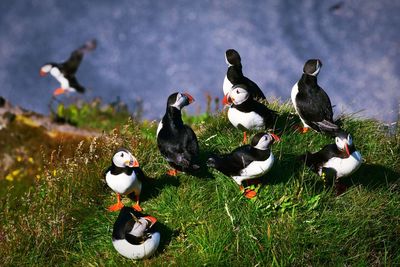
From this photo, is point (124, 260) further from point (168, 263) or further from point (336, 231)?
point (336, 231)

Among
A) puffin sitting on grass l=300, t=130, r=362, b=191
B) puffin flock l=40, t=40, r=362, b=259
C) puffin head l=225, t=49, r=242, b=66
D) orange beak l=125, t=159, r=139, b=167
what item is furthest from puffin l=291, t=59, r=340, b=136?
orange beak l=125, t=159, r=139, b=167

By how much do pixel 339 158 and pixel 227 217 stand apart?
113 centimetres

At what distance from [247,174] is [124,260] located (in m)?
1.30

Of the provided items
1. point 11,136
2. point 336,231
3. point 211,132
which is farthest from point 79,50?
point 336,231

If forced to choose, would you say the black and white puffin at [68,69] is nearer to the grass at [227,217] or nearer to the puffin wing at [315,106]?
the grass at [227,217]

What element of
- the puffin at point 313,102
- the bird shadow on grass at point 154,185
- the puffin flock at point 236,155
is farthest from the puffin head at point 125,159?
the puffin at point 313,102

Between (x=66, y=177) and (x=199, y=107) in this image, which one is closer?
(x=66, y=177)

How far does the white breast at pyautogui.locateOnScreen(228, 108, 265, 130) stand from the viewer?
6.14 meters

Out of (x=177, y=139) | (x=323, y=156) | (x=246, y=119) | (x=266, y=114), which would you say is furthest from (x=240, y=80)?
(x=323, y=156)

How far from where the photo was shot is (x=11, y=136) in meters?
10.6

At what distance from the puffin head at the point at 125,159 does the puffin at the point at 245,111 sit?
1272 millimetres

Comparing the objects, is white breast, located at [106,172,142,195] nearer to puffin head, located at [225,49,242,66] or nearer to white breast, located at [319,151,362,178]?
white breast, located at [319,151,362,178]

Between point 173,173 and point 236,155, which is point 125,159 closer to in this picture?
point 173,173

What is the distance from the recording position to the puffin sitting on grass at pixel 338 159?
5480 mm
